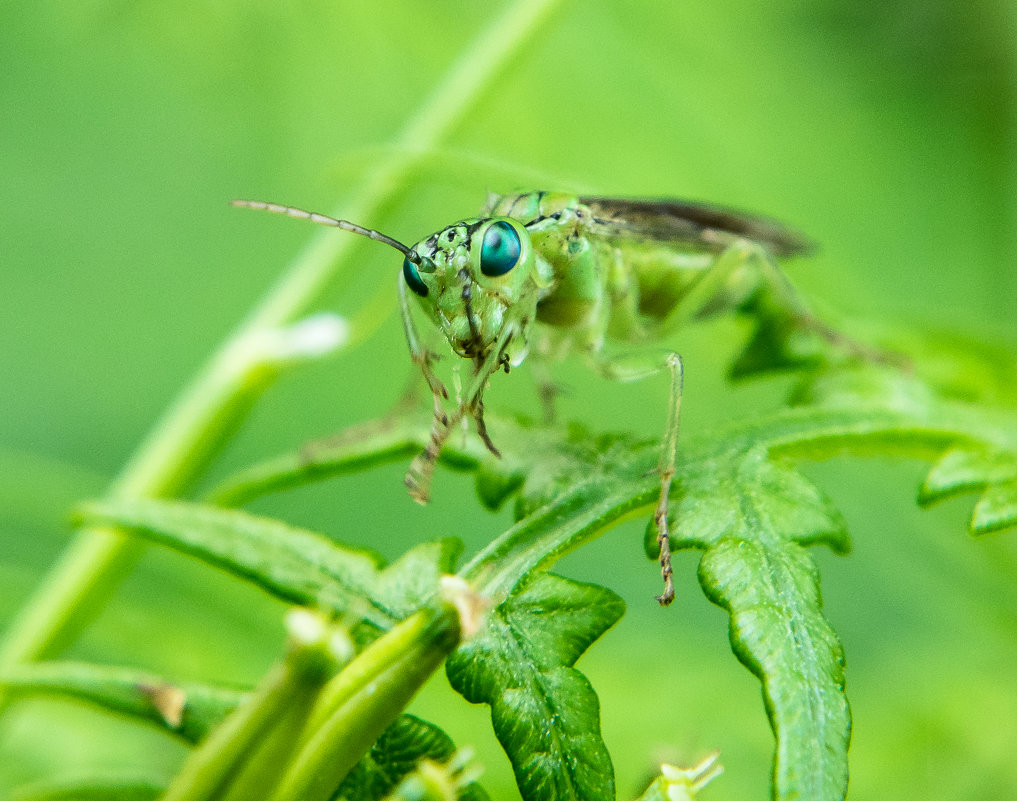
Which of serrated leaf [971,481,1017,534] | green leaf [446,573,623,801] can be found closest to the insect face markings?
green leaf [446,573,623,801]

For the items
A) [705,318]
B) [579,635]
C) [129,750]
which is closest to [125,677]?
[579,635]

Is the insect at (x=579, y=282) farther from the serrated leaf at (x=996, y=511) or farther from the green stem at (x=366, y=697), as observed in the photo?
the green stem at (x=366, y=697)

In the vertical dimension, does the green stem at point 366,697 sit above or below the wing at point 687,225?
below

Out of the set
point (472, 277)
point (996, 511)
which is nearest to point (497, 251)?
point (472, 277)

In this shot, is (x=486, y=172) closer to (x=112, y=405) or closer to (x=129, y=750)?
(x=129, y=750)

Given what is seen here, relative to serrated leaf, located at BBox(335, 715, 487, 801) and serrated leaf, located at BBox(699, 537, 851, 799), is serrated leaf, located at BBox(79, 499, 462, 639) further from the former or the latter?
serrated leaf, located at BBox(699, 537, 851, 799)

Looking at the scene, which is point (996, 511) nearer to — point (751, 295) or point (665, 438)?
point (665, 438)

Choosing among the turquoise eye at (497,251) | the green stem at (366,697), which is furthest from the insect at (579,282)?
the green stem at (366,697)
